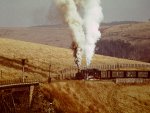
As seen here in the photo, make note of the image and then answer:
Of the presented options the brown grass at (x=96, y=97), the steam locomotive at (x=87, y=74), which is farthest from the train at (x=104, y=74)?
the brown grass at (x=96, y=97)

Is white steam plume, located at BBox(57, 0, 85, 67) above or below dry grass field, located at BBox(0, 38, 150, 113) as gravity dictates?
above

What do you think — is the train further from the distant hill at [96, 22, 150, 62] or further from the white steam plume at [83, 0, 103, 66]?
the distant hill at [96, 22, 150, 62]

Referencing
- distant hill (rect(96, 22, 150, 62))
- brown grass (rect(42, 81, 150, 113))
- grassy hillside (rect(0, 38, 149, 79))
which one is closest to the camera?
brown grass (rect(42, 81, 150, 113))

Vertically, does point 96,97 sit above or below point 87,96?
below

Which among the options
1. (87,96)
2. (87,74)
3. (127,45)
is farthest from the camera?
(127,45)

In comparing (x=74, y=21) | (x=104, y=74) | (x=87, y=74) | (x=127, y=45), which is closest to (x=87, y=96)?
(x=87, y=74)

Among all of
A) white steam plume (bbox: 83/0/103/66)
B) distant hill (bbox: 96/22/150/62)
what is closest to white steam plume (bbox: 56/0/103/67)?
Result: white steam plume (bbox: 83/0/103/66)

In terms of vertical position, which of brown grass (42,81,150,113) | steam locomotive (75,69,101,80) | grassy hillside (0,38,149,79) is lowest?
brown grass (42,81,150,113)

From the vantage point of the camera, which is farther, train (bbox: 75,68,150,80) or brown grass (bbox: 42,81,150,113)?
train (bbox: 75,68,150,80)

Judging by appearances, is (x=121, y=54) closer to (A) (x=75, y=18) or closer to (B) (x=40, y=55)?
(B) (x=40, y=55)

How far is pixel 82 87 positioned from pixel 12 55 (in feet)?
101

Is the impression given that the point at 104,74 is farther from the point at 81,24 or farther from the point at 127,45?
the point at 127,45

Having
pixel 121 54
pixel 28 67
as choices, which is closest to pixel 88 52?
pixel 28 67

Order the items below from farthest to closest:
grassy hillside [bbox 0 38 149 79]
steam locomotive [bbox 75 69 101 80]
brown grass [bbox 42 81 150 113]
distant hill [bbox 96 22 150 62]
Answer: distant hill [bbox 96 22 150 62] < grassy hillside [bbox 0 38 149 79] < steam locomotive [bbox 75 69 101 80] < brown grass [bbox 42 81 150 113]
